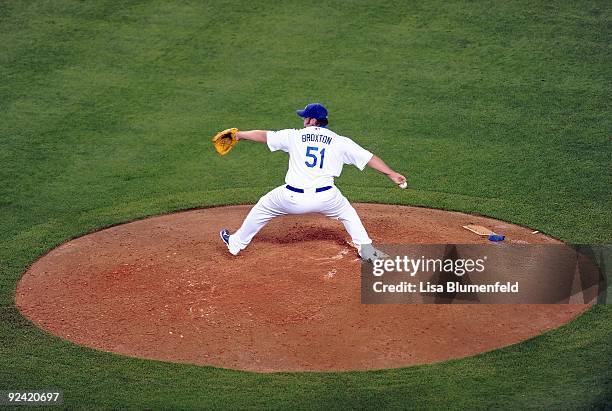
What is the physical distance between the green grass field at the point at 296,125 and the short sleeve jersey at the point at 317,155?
2.40 meters

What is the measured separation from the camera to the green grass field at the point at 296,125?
9125mm

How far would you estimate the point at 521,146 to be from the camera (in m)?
14.5

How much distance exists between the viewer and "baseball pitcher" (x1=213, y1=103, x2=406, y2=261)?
10.9 meters

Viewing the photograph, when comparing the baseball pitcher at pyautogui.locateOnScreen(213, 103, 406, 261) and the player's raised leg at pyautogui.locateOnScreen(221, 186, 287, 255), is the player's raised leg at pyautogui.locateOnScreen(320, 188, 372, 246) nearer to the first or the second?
the baseball pitcher at pyautogui.locateOnScreen(213, 103, 406, 261)

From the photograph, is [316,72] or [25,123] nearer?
[25,123]

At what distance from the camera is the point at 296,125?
49.4 feet

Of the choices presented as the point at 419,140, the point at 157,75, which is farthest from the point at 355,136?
the point at 157,75

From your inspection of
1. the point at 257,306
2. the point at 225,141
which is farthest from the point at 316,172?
the point at 257,306

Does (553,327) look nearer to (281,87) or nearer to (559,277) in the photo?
(559,277)

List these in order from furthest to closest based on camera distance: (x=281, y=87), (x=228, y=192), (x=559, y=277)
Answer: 1. (x=281, y=87)
2. (x=228, y=192)
3. (x=559, y=277)

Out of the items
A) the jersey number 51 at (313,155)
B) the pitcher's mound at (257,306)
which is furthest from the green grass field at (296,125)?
the jersey number 51 at (313,155)

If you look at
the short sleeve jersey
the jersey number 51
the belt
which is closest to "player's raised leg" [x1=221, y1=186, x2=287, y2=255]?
the belt

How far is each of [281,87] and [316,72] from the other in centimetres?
71

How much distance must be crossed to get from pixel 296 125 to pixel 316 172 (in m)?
4.18
